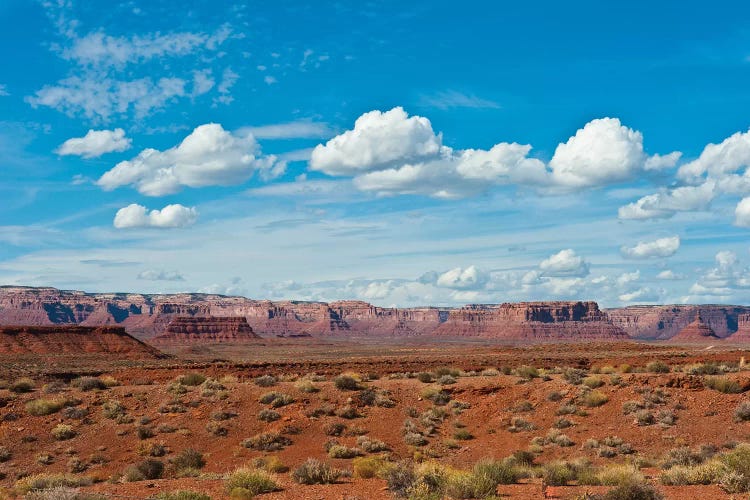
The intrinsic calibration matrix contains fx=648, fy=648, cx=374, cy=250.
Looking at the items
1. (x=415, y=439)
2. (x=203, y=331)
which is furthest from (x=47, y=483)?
(x=203, y=331)

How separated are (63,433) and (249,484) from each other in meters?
15.5

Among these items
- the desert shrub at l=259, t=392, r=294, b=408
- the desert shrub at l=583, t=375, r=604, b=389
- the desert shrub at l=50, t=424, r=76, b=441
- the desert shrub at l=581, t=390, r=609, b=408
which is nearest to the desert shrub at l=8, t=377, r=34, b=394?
the desert shrub at l=50, t=424, r=76, b=441

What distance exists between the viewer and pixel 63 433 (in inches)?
1014

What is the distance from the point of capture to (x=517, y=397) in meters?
28.5

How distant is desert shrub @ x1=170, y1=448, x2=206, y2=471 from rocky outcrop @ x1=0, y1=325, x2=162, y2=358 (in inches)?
2905

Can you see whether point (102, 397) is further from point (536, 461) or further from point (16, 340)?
point (16, 340)

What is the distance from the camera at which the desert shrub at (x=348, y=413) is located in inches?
1074

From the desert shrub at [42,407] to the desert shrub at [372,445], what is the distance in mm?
14041

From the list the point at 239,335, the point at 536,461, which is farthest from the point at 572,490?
the point at 239,335

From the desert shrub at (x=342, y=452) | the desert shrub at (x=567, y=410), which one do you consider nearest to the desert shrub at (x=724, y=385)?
the desert shrub at (x=567, y=410)

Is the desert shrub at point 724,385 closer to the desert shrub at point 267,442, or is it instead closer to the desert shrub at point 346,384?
the desert shrub at point 346,384

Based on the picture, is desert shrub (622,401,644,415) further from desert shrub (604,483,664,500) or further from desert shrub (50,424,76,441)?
desert shrub (50,424,76,441)

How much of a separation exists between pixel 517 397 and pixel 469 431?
3.83 metres

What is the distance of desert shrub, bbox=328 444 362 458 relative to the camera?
22.3 metres
